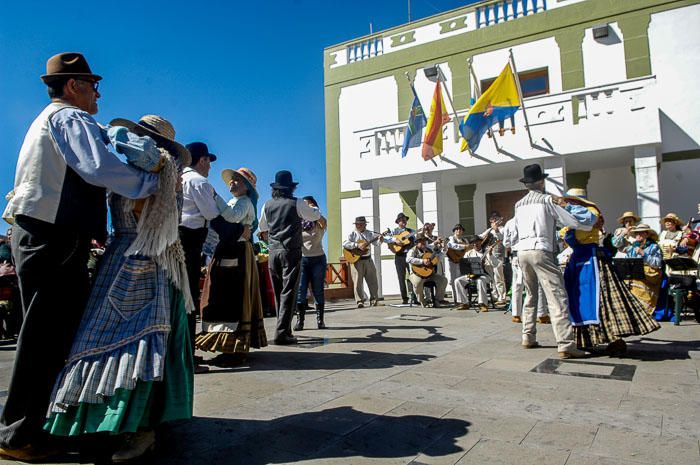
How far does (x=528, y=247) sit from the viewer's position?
4578mm

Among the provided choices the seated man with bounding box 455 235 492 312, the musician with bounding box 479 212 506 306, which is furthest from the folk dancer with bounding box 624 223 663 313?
the musician with bounding box 479 212 506 306

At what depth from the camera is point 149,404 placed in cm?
206

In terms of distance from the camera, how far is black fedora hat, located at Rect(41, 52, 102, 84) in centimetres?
221

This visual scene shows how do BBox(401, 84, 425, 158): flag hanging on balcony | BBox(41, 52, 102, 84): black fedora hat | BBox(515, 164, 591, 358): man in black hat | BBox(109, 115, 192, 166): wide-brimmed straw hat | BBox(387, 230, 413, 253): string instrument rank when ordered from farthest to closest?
BBox(401, 84, 425, 158): flag hanging on balcony → BBox(387, 230, 413, 253): string instrument → BBox(515, 164, 591, 358): man in black hat → BBox(109, 115, 192, 166): wide-brimmed straw hat → BBox(41, 52, 102, 84): black fedora hat

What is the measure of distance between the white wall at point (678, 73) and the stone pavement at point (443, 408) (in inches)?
305

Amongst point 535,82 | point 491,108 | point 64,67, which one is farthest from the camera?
point 535,82

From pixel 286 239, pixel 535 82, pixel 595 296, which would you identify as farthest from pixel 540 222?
pixel 535 82

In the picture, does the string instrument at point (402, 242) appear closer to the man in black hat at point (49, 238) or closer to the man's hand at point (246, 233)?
the man's hand at point (246, 233)

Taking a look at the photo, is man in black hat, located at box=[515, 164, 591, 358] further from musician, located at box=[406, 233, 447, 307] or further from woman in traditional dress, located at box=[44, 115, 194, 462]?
musician, located at box=[406, 233, 447, 307]

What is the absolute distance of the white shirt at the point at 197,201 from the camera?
363 cm

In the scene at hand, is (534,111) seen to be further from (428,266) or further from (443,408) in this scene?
(443,408)

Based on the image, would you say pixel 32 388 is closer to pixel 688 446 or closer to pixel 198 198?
pixel 198 198

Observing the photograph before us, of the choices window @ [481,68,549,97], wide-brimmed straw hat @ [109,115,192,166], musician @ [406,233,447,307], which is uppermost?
window @ [481,68,549,97]

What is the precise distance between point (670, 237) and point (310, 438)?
8206mm
